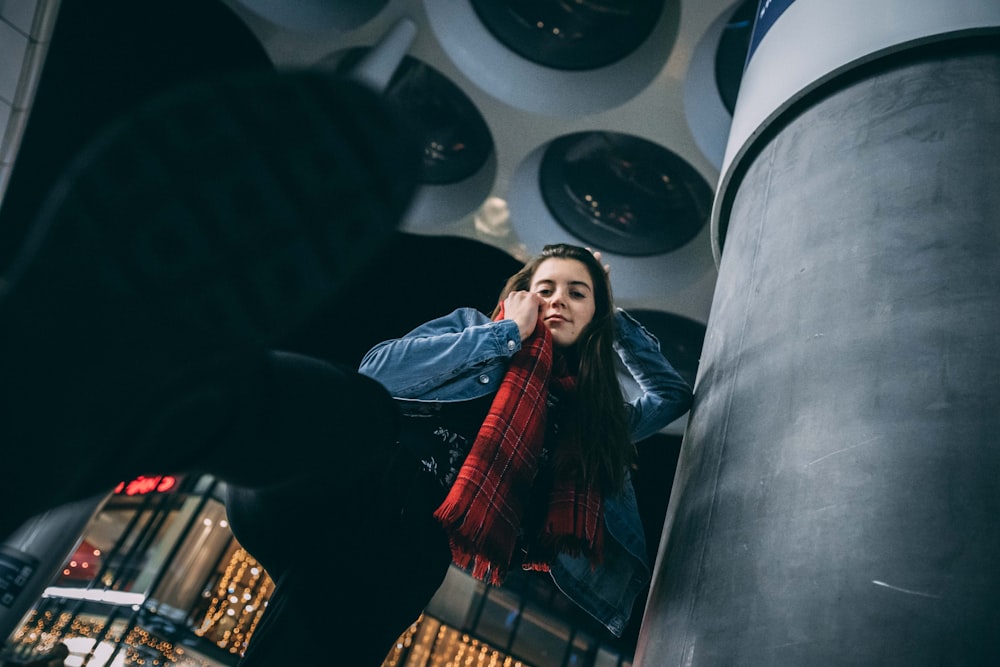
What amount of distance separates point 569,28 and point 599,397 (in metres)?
5.94

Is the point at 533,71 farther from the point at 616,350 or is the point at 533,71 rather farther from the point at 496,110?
the point at 616,350

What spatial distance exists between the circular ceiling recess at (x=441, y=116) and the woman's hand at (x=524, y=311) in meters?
5.71

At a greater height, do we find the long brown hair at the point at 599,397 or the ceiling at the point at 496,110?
the ceiling at the point at 496,110

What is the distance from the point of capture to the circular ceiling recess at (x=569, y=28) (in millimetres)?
6645

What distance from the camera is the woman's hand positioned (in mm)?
1692

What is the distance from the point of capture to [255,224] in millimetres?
977

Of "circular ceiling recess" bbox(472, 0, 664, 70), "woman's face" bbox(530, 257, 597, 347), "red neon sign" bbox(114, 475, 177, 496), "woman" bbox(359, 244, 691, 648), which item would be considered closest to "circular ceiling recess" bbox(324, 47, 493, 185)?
"circular ceiling recess" bbox(472, 0, 664, 70)

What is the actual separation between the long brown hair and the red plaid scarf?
0.05m

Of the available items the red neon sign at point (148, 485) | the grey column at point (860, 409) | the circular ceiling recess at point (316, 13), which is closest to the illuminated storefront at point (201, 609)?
the red neon sign at point (148, 485)

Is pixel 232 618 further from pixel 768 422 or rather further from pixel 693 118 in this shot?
pixel 768 422

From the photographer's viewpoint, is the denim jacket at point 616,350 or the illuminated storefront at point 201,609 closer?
the denim jacket at point 616,350

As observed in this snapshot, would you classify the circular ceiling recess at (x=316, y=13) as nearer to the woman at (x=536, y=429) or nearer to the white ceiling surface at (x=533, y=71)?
the white ceiling surface at (x=533, y=71)

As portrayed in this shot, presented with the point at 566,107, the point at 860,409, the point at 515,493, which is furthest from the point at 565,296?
the point at 566,107

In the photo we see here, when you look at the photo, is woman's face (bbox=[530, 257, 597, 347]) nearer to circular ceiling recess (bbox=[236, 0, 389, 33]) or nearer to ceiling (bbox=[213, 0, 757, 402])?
ceiling (bbox=[213, 0, 757, 402])
